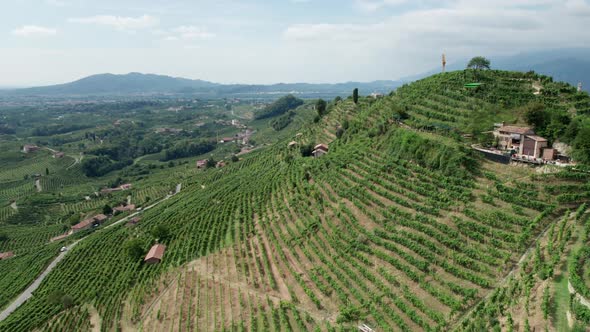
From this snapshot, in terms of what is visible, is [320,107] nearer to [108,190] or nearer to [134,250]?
[134,250]


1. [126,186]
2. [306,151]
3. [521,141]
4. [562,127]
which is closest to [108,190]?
[126,186]

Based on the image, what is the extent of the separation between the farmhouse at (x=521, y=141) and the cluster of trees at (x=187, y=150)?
126 meters

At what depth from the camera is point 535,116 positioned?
33.5 m

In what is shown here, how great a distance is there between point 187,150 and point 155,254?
10689 cm

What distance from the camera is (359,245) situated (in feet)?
93.7

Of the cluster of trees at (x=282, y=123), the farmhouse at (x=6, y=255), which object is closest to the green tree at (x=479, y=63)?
the farmhouse at (x=6, y=255)

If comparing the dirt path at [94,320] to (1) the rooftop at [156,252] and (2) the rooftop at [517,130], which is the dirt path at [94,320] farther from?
(2) the rooftop at [517,130]

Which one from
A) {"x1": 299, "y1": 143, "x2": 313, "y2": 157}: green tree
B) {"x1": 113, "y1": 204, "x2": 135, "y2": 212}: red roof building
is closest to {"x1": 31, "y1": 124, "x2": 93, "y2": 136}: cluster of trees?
{"x1": 113, "y1": 204, "x2": 135, "y2": 212}: red roof building

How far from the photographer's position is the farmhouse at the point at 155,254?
134 feet

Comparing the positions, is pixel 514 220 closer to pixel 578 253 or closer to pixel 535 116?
pixel 578 253

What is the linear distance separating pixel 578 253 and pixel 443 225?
28.0 ft

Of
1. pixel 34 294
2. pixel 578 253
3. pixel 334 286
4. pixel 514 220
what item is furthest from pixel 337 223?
pixel 34 294

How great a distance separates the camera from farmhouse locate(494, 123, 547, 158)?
99.0ft

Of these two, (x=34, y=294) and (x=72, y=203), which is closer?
(x=34, y=294)
